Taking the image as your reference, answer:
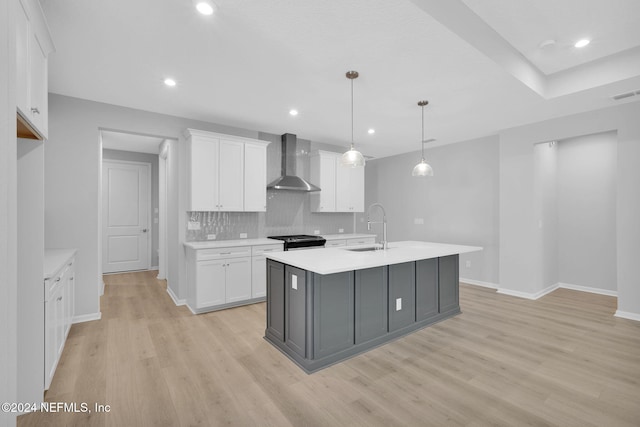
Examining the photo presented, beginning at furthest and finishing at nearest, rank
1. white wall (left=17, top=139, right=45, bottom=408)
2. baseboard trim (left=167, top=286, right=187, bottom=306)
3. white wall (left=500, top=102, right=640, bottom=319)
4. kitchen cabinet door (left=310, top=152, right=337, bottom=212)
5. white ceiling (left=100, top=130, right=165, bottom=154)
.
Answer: kitchen cabinet door (left=310, top=152, right=337, bottom=212), white ceiling (left=100, top=130, right=165, bottom=154), baseboard trim (left=167, top=286, right=187, bottom=306), white wall (left=500, top=102, right=640, bottom=319), white wall (left=17, top=139, right=45, bottom=408)

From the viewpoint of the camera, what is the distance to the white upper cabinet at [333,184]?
5453 mm

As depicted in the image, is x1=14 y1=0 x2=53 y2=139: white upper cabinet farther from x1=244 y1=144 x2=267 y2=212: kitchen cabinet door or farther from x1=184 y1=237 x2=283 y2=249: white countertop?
x1=244 y1=144 x2=267 y2=212: kitchen cabinet door

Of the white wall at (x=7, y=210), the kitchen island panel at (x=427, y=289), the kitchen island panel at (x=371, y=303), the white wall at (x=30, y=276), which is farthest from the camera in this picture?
the kitchen island panel at (x=427, y=289)

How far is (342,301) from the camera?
2.72 m

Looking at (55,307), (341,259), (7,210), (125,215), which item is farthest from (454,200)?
(125,215)

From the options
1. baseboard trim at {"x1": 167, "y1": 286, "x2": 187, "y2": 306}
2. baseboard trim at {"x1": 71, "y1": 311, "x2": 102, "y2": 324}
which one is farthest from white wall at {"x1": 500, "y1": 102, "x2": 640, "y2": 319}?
baseboard trim at {"x1": 71, "y1": 311, "x2": 102, "y2": 324}

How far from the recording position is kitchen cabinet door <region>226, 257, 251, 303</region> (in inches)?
161

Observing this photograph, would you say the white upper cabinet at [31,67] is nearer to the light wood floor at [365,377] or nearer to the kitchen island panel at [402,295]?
the light wood floor at [365,377]

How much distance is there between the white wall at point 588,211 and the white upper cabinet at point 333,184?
3557 millimetres

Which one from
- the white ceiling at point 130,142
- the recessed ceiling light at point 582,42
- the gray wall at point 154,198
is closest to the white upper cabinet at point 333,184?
the white ceiling at point 130,142

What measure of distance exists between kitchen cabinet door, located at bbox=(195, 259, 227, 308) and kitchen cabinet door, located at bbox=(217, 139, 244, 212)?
840 millimetres

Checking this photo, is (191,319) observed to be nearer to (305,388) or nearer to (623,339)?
(305,388)

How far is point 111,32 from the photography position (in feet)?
7.47

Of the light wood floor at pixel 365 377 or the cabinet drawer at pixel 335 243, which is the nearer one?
the light wood floor at pixel 365 377
